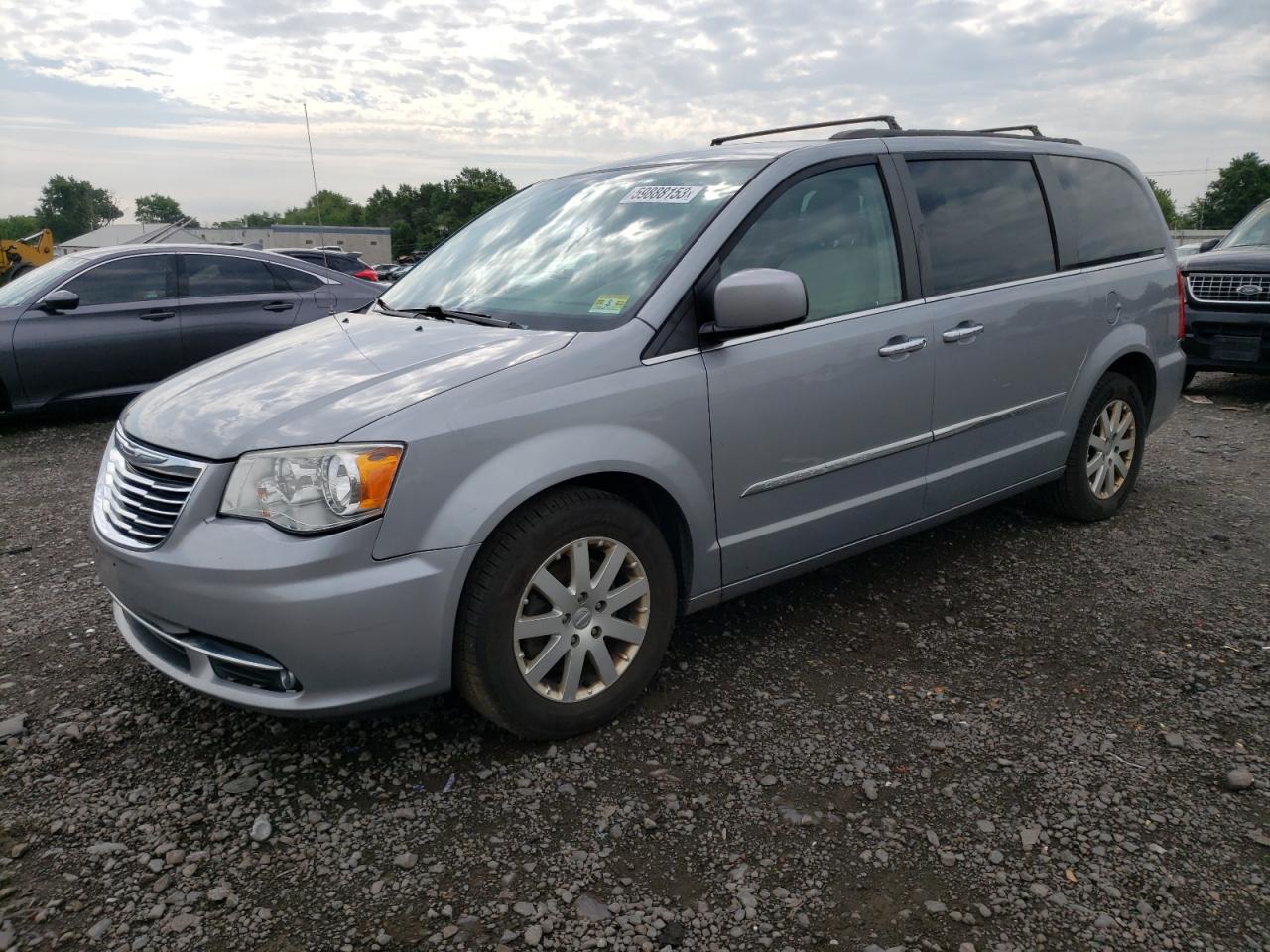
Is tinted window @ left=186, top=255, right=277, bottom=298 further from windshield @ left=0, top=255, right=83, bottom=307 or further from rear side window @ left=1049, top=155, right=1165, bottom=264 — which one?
rear side window @ left=1049, top=155, right=1165, bottom=264

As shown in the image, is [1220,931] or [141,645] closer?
[1220,931]

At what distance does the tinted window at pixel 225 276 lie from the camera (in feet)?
26.8

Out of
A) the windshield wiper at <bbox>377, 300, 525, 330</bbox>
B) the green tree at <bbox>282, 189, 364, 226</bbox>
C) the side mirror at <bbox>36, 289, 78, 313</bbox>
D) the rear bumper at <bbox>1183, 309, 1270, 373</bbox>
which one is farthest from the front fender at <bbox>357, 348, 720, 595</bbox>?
the green tree at <bbox>282, 189, 364, 226</bbox>

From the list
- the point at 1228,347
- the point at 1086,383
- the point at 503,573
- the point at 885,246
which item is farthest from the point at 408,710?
the point at 1228,347

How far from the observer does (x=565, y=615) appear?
2.82 metres

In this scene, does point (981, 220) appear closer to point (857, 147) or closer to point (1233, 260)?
point (857, 147)

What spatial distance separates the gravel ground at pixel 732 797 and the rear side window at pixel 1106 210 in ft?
5.42

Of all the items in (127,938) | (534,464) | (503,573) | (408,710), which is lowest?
(127,938)

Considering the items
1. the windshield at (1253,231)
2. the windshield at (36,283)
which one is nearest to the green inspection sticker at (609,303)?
the windshield at (36,283)

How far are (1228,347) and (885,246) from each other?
6282 mm

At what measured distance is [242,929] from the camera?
2.22 m

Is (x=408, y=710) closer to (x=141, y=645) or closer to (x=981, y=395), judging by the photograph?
(x=141, y=645)

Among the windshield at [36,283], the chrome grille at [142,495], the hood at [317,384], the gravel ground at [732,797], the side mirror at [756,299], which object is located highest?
the windshield at [36,283]

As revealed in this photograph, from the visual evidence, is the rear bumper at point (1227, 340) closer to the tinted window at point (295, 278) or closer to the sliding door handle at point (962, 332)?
the sliding door handle at point (962, 332)
